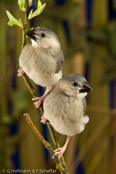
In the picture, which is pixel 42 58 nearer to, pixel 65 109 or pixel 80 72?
pixel 65 109

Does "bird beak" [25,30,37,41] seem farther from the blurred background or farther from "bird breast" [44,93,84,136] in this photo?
the blurred background

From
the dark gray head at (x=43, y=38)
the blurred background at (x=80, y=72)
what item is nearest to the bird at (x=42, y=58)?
the dark gray head at (x=43, y=38)

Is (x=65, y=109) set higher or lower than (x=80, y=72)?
higher

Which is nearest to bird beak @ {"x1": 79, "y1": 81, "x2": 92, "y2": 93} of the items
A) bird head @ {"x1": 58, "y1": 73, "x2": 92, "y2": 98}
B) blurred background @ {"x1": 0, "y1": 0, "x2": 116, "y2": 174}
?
bird head @ {"x1": 58, "y1": 73, "x2": 92, "y2": 98}

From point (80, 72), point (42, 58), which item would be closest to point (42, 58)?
point (42, 58)

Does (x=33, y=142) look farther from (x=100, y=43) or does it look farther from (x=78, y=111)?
(x=78, y=111)

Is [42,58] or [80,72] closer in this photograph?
[42,58]

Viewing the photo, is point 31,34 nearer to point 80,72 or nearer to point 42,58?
point 42,58
